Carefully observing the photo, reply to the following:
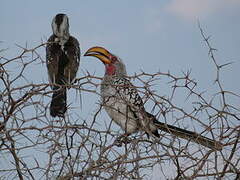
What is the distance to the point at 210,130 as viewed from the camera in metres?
2.46

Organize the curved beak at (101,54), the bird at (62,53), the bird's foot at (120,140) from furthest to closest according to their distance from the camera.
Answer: the bird at (62,53) < the curved beak at (101,54) < the bird's foot at (120,140)

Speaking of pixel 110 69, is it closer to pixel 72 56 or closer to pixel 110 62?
pixel 110 62

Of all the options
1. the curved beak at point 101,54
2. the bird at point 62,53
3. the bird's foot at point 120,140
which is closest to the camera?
the bird's foot at point 120,140

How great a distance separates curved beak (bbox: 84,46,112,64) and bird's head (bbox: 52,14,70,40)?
70cm

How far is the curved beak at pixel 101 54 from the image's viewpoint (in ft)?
15.3

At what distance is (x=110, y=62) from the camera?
493cm

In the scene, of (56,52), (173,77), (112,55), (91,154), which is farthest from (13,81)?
(56,52)

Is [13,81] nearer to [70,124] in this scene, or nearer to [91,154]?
[70,124]

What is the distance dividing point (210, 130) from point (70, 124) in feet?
2.35

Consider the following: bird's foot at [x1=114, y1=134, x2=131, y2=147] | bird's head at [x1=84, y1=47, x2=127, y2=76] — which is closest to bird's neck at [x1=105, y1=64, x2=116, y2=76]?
bird's head at [x1=84, y1=47, x2=127, y2=76]

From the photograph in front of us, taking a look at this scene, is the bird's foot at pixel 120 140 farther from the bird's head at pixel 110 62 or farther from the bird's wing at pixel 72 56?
the bird's wing at pixel 72 56

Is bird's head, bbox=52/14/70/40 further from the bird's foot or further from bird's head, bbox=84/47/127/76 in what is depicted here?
the bird's foot

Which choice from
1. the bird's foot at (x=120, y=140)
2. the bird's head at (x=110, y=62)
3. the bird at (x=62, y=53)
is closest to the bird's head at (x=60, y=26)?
the bird at (x=62, y=53)

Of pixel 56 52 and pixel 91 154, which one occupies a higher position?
pixel 56 52
